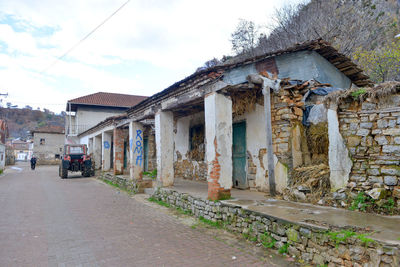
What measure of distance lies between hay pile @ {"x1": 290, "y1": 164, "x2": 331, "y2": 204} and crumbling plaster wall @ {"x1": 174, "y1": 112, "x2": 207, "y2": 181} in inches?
178

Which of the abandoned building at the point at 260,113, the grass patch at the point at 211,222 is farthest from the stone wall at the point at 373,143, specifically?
the grass patch at the point at 211,222

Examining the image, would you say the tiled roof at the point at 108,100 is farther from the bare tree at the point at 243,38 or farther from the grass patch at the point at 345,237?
the grass patch at the point at 345,237

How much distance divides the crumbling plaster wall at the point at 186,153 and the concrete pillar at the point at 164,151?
186 cm

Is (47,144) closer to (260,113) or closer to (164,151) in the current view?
(164,151)

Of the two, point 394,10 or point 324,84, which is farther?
point 394,10

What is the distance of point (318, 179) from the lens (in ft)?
18.0

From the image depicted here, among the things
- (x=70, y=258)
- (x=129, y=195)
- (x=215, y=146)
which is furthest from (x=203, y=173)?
(x=70, y=258)

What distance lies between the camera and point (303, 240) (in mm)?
3602

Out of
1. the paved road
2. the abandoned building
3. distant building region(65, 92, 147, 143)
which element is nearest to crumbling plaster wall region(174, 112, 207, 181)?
the abandoned building

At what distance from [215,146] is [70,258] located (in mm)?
3382

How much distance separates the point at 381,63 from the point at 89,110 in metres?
25.9

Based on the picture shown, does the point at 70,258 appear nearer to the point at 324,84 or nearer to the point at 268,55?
the point at 268,55

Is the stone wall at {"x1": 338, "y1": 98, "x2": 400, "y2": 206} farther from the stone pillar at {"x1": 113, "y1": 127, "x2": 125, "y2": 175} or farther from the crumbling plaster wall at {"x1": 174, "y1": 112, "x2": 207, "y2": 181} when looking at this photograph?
the stone pillar at {"x1": 113, "y1": 127, "x2": 125, "y2": 175}

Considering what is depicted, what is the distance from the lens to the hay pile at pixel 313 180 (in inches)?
206
